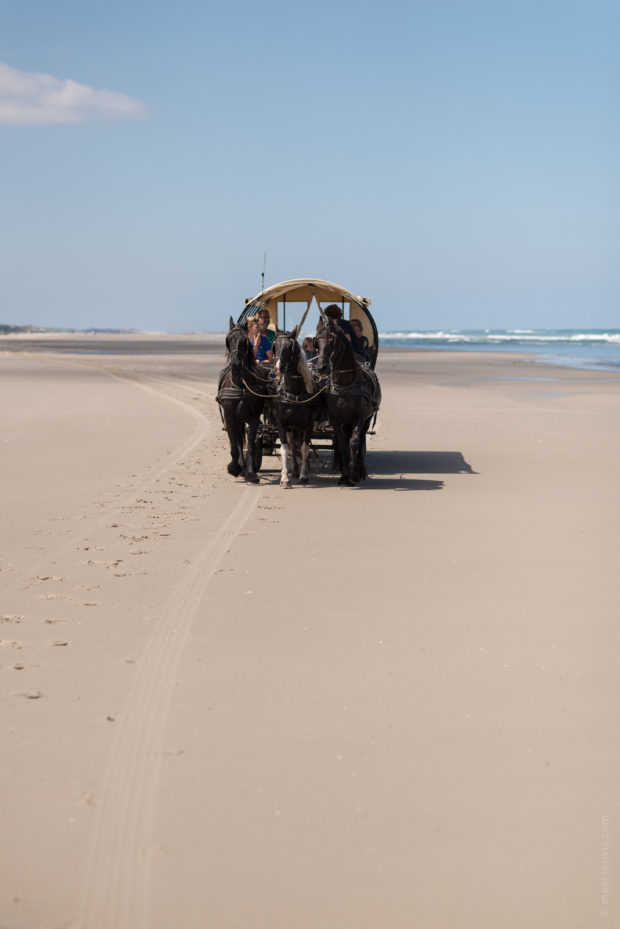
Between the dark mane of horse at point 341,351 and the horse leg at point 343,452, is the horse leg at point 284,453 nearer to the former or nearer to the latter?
the horse leg at point 343,452

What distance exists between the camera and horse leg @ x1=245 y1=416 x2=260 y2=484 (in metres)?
14.5

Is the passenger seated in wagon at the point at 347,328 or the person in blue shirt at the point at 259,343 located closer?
the passenger seated in wagon at the point at 347,328

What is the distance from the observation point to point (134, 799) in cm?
464

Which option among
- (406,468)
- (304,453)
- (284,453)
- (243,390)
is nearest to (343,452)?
(304,453)

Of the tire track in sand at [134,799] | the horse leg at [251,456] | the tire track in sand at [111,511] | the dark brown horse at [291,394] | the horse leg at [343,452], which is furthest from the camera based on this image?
the horse leg at [251,456]

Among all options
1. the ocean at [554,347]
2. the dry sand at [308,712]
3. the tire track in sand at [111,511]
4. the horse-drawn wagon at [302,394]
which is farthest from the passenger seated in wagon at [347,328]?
the ocean at [554,347]

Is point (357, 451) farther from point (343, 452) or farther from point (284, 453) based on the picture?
point (284, 453)

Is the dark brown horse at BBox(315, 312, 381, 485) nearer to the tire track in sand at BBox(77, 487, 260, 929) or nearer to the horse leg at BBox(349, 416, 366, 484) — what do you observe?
the horse leg at BBox(349, 416, 366, 484)

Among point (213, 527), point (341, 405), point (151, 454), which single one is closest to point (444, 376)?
point (151, 454)

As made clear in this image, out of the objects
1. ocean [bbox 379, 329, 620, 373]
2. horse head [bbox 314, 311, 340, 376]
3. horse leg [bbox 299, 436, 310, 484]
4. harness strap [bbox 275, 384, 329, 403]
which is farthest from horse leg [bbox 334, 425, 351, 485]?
ocean [bbox 379, 329, 620, 373]

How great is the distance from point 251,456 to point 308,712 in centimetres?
898

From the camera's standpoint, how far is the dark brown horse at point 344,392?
1391 centimetres

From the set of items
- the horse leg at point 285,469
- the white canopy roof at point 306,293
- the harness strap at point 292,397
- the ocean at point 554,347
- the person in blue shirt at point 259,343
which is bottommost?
the ocean at point 554,347

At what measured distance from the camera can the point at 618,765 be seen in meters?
5.01
